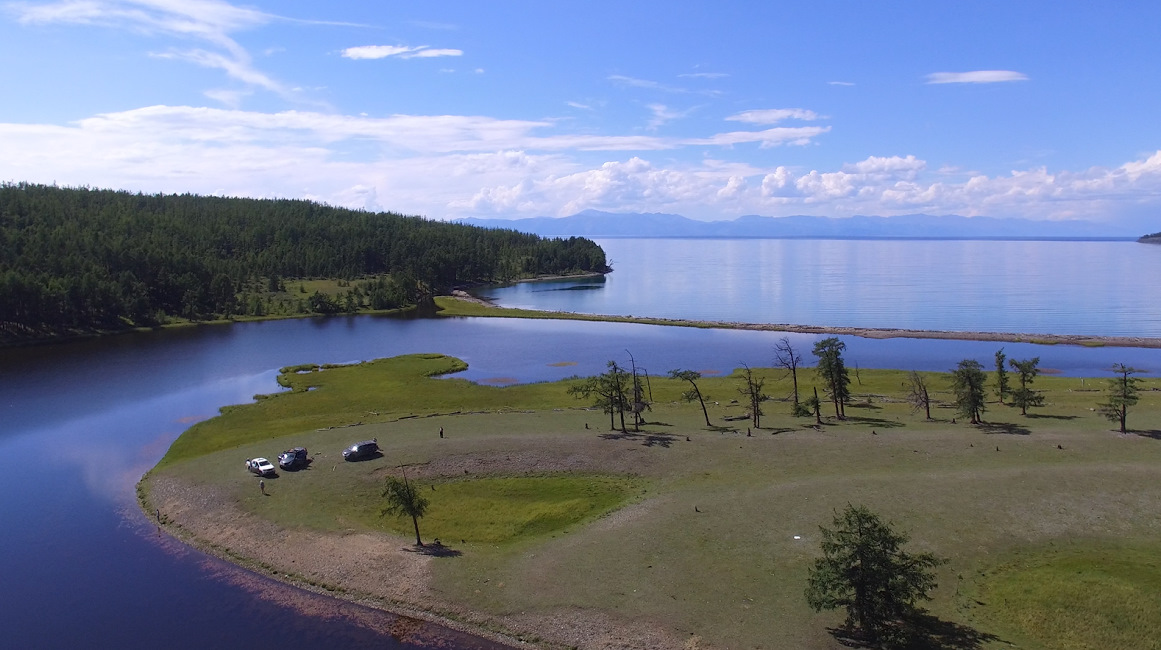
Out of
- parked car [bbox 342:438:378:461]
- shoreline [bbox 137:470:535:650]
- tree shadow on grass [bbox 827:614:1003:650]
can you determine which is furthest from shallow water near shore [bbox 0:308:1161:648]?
tree shadow on grass [bbox 827:614:1003:650]

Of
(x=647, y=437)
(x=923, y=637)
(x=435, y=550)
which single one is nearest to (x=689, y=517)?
(x=923, y=637)

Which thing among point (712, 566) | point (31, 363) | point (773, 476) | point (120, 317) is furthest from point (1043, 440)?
point (120, 317)

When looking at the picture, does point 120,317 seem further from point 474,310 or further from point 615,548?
point 615,548

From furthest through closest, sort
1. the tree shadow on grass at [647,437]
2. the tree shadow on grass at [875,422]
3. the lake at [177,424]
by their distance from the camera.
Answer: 1. the tree shadow on grass at [875,422]
2. the tree shadow on grass at [647,437]
3. the lake at [177,424]

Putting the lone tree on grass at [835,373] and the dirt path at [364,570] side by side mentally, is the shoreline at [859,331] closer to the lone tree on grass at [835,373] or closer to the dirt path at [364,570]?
the lone tree on grass at [835,373]

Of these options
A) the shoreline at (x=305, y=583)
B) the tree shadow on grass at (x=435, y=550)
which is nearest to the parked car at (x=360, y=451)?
the shoreline at (x=305, y=583)

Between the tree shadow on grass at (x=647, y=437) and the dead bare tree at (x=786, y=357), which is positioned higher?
the dead bare tree at (x=786, y=357)
